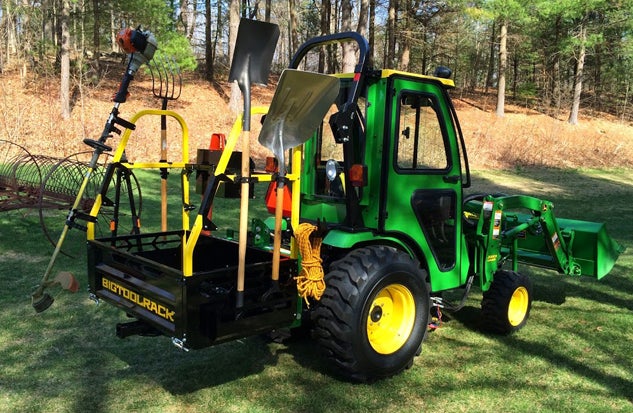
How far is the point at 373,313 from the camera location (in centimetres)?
379

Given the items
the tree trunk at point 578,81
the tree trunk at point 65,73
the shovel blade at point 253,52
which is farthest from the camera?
the tree trunk at point 578,81

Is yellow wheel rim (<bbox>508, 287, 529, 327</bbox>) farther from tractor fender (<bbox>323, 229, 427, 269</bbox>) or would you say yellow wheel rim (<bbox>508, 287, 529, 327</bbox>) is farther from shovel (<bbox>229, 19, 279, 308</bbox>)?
shovel (<bbox>229, 19, 279, 308</bbox>)

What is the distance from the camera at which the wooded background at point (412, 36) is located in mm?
21359

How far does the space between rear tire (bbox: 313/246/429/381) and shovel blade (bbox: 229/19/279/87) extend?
1275mm

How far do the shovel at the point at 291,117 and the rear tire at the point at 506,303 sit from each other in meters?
2.26

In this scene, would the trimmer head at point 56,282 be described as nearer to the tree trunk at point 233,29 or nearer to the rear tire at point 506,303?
the rear tire at point 506,303

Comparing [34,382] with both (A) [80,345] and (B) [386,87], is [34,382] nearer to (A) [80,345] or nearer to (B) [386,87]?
(A) [80,345]

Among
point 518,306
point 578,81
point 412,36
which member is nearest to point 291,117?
point 518,306

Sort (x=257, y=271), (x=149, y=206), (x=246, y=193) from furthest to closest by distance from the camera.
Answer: (x=149, y=206) → (x=257, y=271) → (x=246, y=193)

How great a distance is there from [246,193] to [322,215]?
4.20 ft

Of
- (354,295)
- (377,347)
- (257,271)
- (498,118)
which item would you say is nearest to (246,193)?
(257,271)

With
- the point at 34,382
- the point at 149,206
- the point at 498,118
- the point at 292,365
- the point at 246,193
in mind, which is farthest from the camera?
the point at 498,118

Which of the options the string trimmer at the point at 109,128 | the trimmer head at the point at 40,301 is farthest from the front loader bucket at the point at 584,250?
the trimmer head at the point at 40,301

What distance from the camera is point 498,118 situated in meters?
29.1
